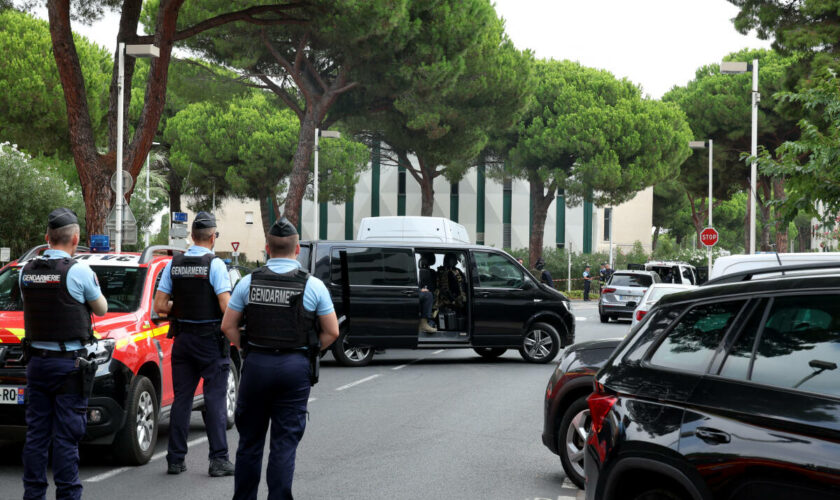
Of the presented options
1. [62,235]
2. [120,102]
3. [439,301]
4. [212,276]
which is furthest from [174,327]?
[120,102]

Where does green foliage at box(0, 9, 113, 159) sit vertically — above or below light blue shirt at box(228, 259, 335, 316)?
above

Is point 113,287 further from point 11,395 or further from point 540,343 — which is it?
point 540,343

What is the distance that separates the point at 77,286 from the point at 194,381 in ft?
5.34

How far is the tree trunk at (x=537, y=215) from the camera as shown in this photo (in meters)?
52.4

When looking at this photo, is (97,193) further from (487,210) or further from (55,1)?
(487,210)

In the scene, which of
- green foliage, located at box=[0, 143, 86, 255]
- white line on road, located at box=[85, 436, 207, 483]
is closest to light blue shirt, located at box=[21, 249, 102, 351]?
white line on road, located at box=[85, 436, 207, 483]

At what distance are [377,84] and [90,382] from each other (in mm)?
25363

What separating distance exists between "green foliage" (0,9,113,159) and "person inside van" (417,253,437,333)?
870 inches

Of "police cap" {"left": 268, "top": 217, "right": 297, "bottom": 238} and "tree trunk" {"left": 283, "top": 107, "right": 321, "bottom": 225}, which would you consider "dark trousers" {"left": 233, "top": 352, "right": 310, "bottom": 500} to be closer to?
"police cap" {"left": 268, "top": 217, "right": 297, "bottom": 238}

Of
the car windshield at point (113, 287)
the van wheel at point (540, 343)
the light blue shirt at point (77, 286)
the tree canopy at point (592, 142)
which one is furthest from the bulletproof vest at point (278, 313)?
the tree canopy at point (592, 142)

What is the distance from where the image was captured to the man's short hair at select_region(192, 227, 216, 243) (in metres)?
7.50

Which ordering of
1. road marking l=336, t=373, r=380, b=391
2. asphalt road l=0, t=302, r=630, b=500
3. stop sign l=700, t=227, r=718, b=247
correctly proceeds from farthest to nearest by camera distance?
stop sign l=700, t=227, r=718, b=247
road marking l=336, t=373, r=380, b=391
asphalt road l=0, t=302, r=630, b=500

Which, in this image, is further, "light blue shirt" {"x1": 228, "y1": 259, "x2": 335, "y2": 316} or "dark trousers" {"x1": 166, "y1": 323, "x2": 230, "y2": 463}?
"dark trousers" {"x1": 166, "y1": 323, "x2": 230, "y2": 463}

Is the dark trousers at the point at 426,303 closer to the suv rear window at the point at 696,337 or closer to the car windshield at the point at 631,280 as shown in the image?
the suv rear window at the point at 696,337
